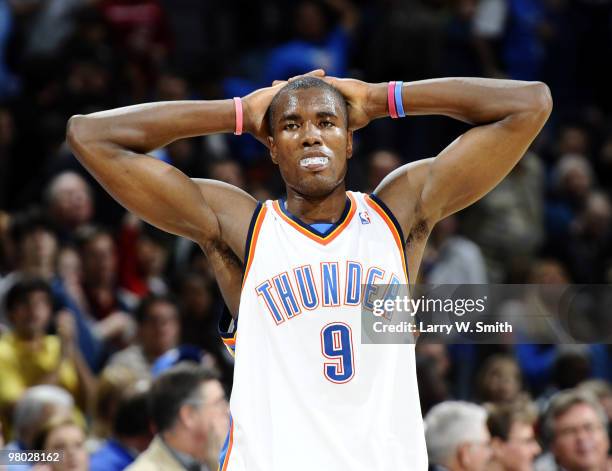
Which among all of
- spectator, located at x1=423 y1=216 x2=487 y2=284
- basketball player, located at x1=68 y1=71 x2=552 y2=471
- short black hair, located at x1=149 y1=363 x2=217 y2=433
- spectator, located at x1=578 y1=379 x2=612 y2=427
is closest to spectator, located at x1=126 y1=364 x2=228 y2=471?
short black hair, located at x1=149 y1=363 x2=217 y2=433

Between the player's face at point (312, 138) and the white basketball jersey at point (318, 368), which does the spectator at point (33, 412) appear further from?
the player's face at point (312, 138)

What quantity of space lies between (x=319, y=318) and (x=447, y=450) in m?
Answer: 1.84

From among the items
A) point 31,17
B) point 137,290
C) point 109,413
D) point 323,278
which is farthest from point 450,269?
point 323,278

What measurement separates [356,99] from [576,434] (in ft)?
7.80

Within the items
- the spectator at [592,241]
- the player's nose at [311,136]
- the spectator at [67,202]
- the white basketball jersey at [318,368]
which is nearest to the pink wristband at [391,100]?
the player's nose at [311,136]

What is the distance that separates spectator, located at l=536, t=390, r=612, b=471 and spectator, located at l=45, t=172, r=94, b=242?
12.8ft

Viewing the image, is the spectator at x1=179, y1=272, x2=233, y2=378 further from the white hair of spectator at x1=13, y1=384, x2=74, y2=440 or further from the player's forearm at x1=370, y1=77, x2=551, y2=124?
the player's forearm at x1=370, y1=77, x2=551, y2=124

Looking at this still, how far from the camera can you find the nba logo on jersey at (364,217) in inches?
161

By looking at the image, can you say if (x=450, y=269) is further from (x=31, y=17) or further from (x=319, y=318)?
(x=319, y=318)

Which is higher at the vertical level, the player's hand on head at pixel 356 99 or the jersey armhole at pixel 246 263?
the player's hand on head at pixel 356 99

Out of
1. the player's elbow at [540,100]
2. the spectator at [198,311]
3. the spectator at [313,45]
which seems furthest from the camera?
the spectator at [313,45]

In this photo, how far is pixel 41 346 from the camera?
6973 millimetres

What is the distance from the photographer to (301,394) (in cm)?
383

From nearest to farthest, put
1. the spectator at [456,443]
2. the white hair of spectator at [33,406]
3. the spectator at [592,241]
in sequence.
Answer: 1. the spectator at [456,443]
2. the white hair of spectator at [33,406]
3. the spectator at [592,241]
